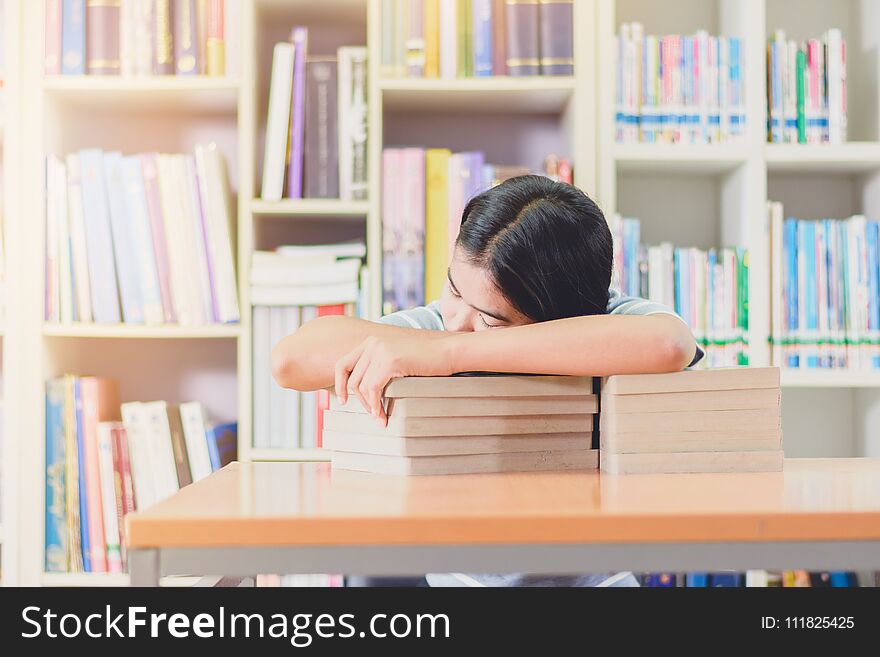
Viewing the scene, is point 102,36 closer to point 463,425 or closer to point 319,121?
point 319,121

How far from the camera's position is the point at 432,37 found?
70.2 inches

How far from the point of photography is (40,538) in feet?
5.74

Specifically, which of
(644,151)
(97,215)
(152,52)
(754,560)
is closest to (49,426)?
(97,215)

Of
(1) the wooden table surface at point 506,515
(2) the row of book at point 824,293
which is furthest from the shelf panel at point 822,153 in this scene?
(1) the wooden table surface at point 506,515

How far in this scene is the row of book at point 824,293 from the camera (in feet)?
5.92

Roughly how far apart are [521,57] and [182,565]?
139cm

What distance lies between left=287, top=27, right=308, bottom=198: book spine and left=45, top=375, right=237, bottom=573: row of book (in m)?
0.54

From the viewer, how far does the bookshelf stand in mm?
1755

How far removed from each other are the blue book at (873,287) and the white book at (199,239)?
4.49 ft

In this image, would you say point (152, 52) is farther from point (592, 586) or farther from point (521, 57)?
Result: point (592, 586)

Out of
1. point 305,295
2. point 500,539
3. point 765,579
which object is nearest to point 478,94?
point 305,295

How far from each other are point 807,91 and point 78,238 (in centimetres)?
155

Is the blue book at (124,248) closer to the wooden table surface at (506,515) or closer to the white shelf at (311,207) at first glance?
the white shelf at (311,207)

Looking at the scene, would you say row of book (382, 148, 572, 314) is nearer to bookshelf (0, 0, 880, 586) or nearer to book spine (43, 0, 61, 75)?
bookshelf (0, 0, 880, 586)
